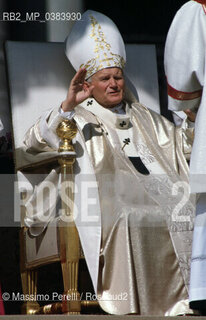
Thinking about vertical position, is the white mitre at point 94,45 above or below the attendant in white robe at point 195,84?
below

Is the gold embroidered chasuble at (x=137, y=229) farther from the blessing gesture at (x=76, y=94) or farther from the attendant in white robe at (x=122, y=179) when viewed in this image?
the blessing gesture at (x=76, y=94)

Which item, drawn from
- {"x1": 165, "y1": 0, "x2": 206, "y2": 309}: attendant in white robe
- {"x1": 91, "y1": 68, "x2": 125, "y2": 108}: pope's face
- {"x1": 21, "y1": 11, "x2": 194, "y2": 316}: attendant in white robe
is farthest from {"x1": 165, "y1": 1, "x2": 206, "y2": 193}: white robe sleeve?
{"x1": 91, "y1": 68, "x2": 125, "y2": 108}: pope's face

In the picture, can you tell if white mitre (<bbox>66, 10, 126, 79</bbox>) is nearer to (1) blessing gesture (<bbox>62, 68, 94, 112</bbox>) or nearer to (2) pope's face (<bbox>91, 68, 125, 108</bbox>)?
(2) pope's face (<bbox>91, 68, 125, 108</bbox>)

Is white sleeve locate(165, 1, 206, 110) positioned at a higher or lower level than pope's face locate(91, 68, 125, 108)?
higher

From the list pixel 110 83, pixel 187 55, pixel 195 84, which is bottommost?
pixel 110 83

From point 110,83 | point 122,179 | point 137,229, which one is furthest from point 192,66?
point 110,83

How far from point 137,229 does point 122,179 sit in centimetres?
46

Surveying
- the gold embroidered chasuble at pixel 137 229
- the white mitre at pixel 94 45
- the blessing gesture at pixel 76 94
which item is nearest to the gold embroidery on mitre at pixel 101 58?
the white mitre at pixel 94 45

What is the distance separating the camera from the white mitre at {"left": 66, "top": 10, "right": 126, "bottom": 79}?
593cm

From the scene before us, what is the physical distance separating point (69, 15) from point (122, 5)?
0.80 m

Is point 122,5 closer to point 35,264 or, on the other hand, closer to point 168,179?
point 168,179

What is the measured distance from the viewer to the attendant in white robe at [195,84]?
3877mm

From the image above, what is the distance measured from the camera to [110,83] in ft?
19.4

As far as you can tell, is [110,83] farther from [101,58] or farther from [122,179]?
[122,179]
